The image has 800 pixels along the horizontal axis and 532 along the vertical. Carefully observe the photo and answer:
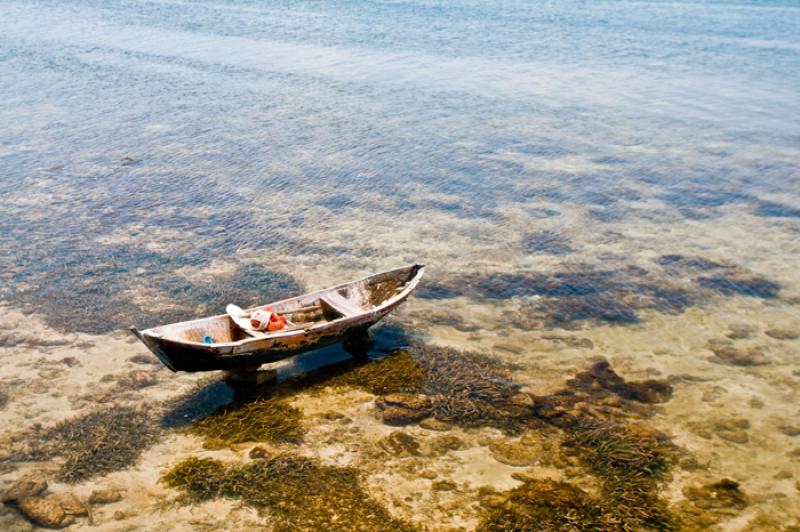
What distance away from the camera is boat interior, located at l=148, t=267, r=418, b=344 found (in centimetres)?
1222

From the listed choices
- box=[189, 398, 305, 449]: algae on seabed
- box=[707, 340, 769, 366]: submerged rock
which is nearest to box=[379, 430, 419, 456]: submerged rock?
box=[189, 398, 305, 449]: algae on seabed

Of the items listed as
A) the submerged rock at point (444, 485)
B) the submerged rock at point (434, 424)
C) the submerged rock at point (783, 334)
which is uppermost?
the submerged rock at point (783, 334)

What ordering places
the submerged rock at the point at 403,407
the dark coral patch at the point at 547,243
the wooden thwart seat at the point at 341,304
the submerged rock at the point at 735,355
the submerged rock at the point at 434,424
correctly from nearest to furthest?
the submerged rock at the point at 434,424 < the submerged rock at the point at 403,407 < the wooden thwart seat at the point at 341,304 < the submerged rock at the point at 735,355 < the dark coral patch at the point at 547,243

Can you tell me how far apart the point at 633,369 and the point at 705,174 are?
1352 centimetres

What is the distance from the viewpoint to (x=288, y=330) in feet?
41.4

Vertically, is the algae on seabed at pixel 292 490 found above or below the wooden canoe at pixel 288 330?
below

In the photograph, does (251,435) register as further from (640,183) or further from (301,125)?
(301,125)

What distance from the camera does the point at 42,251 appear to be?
1769 cm

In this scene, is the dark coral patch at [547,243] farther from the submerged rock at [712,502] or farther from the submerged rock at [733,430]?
the submerged rock at [712,502]

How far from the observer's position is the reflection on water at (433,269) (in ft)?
34.7

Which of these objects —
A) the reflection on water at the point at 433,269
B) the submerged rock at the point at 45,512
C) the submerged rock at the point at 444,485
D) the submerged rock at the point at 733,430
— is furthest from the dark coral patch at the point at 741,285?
the submerged rock at the point at 45,512

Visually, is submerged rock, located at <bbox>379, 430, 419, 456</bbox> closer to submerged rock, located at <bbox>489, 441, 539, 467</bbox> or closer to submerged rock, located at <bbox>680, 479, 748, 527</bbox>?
submerged rock, located at <bbox>489, 441, 539, 467</bbox>

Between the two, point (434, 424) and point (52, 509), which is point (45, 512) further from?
point (434, 424)

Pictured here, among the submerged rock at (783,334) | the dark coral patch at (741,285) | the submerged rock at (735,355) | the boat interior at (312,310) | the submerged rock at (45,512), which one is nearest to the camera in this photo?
the submerged rock at (45,512)
